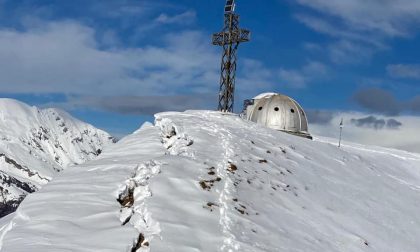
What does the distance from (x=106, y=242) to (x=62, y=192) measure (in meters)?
3.84

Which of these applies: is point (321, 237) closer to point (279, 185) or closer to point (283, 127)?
point (279, 185)

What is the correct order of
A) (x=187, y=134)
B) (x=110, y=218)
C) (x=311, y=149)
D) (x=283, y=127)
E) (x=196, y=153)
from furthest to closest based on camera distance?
(x=283, y=127) → (x=311, y=149) → (x=187, y=134) → (x=196, y=153) → (x=110, y=218)

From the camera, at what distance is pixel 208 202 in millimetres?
14625

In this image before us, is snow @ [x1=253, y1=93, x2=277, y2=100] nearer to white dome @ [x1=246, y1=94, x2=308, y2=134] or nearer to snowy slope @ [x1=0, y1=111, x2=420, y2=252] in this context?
white dome @ [x1=246, y1=94, x2=308, y2=134]

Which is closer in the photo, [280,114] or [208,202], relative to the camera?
[208,202]

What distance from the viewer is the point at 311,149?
27766 millimetres

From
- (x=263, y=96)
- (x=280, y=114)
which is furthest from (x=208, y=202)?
(x=263, y=96)

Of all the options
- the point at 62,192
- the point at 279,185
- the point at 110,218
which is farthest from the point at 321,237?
the point at 62,192

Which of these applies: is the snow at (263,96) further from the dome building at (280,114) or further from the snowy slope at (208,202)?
the snowy slope at (208,202)

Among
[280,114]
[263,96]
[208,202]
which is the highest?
[263,96]

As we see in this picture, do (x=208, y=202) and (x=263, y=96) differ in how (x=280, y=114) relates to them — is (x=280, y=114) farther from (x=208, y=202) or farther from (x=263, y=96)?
(x=208, y=202)

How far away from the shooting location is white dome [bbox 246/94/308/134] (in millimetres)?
42469

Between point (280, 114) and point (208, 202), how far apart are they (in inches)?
1124

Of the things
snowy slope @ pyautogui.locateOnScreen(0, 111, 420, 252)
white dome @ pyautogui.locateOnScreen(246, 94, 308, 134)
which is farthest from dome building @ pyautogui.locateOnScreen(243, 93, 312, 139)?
snowy slope @ pyautogui.locateOnScreen(0, 111, 420, 252)
